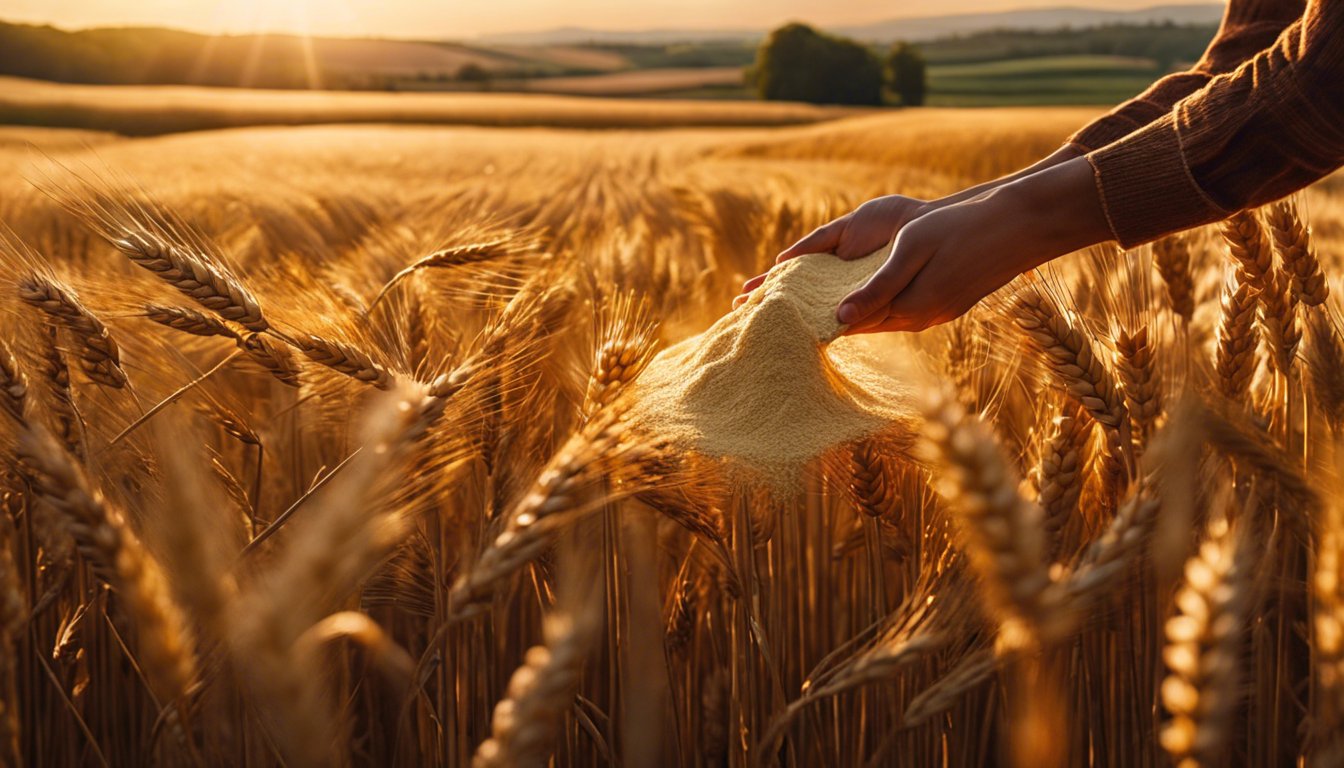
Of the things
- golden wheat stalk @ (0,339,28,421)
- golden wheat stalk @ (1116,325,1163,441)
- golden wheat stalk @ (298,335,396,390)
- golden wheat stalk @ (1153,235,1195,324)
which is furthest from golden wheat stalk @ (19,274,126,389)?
golden wheat stalk @ (1153,235,1195,324)

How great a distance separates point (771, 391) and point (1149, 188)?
0.56 m

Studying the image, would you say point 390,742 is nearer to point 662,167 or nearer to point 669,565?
point 669,565

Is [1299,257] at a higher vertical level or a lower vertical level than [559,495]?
higher

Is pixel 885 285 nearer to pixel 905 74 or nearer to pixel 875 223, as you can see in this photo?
pixel 875 223

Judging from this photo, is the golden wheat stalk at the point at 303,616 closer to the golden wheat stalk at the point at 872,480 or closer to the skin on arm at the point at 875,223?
the golden wheat stalk at the point at 872,480

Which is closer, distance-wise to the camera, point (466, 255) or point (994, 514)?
point (994, 514)

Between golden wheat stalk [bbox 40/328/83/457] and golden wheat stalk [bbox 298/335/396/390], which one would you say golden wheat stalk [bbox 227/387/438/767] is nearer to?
golden wheat stalk [bbox 298/335/396/390]

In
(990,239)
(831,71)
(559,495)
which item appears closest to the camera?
(559,495)

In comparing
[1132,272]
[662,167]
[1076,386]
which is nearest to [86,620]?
[1076,386]

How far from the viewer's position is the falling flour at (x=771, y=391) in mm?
919

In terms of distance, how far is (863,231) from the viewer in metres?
1.42

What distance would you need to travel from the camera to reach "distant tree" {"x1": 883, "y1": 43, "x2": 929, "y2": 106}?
28.7 metres

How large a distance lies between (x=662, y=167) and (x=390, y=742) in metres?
8.14

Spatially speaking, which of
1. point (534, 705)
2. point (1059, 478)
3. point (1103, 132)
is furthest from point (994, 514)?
point (1103, 132)
